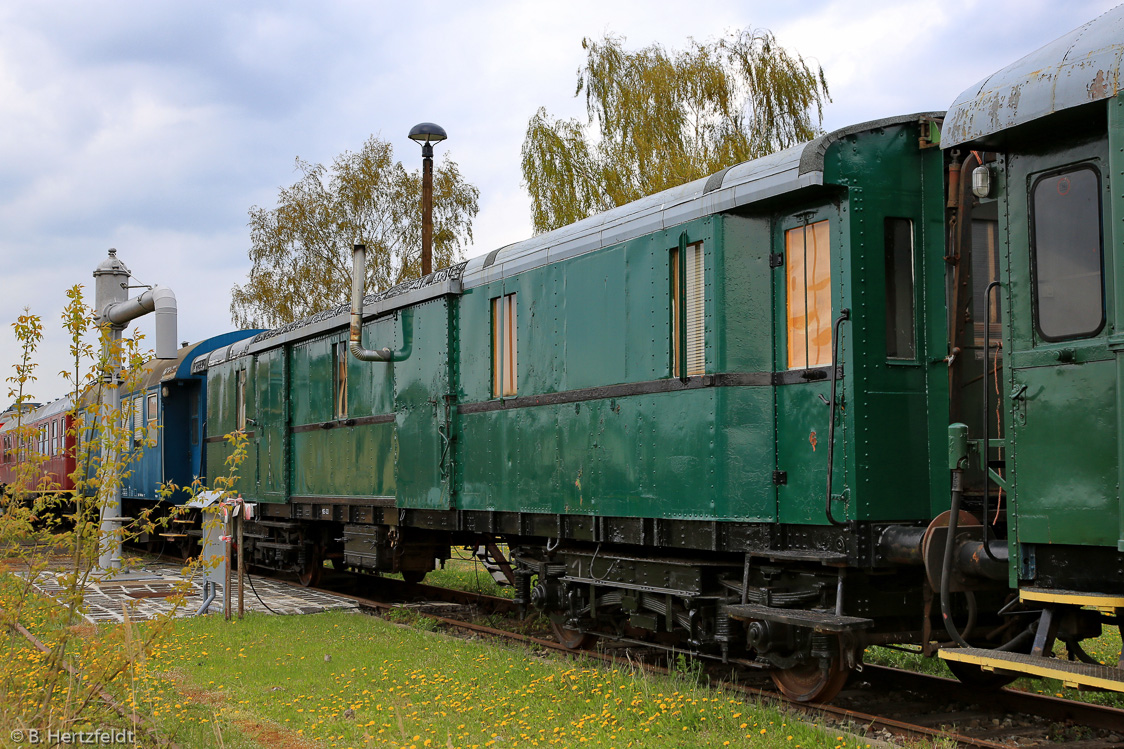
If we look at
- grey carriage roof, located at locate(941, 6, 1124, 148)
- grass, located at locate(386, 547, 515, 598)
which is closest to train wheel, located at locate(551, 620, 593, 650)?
grass, located at locate(386, 547, 515, 598)

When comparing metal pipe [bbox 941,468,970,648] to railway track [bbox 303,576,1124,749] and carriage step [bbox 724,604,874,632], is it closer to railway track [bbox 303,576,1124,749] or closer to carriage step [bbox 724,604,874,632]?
carriage step [bbox 724,604,874,632]

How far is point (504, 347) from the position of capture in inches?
Answer: 415

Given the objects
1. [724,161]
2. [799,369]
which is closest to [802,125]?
[724,161]

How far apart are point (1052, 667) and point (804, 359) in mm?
2691

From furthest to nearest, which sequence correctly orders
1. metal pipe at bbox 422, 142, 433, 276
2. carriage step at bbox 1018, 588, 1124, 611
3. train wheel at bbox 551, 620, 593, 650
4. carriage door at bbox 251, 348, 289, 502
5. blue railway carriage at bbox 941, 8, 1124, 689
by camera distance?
1. metal pipe at bbox 422, 142, 433, 276
2. carriage door at bbox 251, 348, 289, 502
3. train wheel at bbox 551, 620, 593, 650
4. blue railway carriage at bbox 941, 8, 1124, 689
5. carriage step at bbox 1018, 588, 1124, 611

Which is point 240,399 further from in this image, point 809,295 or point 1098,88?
point 1098,88

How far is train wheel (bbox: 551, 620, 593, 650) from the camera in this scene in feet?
31.6

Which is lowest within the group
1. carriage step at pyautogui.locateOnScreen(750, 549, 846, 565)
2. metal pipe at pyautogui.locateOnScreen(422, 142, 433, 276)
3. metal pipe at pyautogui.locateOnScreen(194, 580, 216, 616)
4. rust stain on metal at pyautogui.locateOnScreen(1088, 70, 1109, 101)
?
metal pipe at pyautogui.locateOnScreen(194, 580, 216, 616)

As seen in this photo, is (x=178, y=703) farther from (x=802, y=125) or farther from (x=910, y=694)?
(x=802, y=125)

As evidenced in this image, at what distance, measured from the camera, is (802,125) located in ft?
80.0

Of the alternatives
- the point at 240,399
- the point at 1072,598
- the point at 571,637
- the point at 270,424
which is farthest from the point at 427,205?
the point at 1072,598

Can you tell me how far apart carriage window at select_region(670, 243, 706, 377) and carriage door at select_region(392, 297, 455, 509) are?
151 inches

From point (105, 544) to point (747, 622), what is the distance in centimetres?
424

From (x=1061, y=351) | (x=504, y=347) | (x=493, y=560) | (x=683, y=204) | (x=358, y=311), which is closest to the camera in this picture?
(x=1061, y=351)
